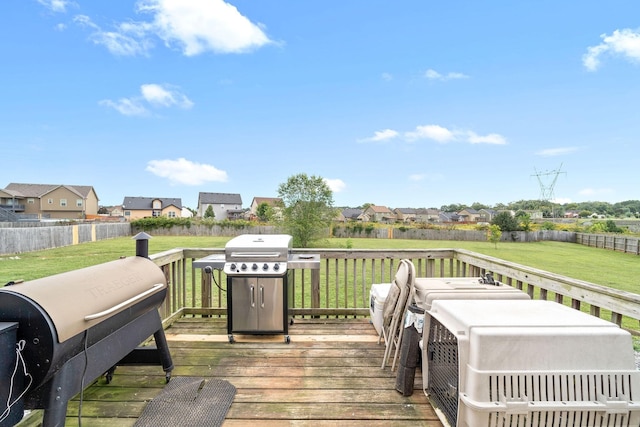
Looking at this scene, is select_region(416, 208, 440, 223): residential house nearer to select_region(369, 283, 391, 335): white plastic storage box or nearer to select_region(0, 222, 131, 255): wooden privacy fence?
select_region(0, 222, 131, 255): wooden privacy fence

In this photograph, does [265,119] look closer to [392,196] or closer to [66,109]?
[66,109]

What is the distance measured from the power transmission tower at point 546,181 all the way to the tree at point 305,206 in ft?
158

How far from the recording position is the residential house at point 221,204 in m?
51.7

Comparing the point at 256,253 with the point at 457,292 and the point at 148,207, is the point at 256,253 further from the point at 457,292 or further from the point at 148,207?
the point at 148,207

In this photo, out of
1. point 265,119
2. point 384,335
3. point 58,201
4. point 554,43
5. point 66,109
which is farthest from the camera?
point 58,201

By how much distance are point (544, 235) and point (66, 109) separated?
41.0 metres

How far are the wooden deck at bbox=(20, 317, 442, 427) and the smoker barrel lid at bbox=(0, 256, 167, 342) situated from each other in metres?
0.86

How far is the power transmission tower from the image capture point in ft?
167

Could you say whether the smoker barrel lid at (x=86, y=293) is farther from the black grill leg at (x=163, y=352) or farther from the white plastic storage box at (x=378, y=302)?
the white plastic storage box at (x=378, y=302)

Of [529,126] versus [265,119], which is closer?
[265,119]

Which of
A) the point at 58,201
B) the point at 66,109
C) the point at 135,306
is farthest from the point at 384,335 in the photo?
the point at 58,201

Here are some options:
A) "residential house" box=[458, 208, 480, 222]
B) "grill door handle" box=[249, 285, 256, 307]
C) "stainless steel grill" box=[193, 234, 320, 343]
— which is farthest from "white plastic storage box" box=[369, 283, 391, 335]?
"residential house" box=[458, 208, 480, 222]

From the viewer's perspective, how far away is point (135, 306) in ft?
7.00

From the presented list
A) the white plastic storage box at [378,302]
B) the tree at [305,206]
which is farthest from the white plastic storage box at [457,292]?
the tree at [305,206]
